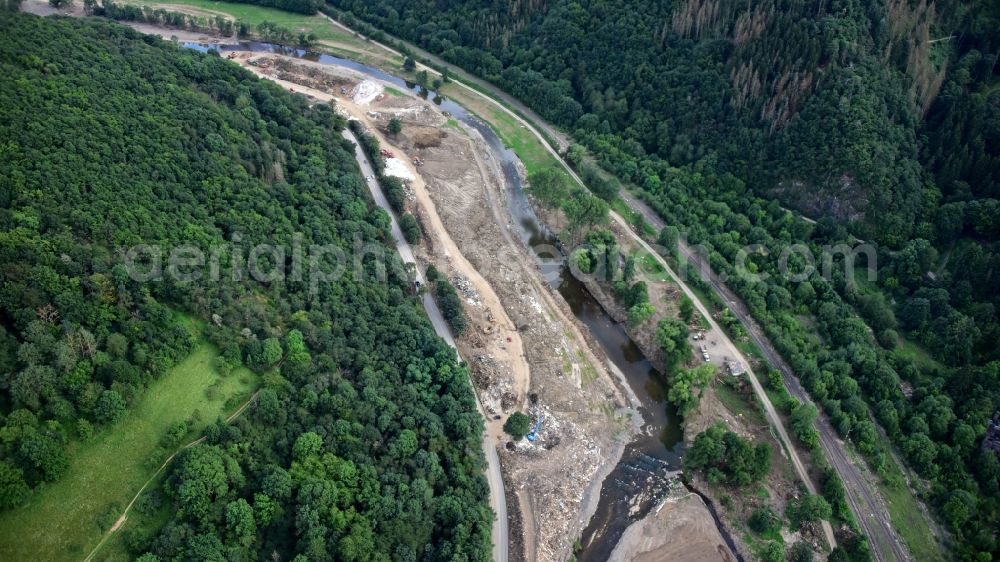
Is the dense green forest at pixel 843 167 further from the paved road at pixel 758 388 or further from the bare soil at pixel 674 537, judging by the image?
the bare soil at pixel 674 537

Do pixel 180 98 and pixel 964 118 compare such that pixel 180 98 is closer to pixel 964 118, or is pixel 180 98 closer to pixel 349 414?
pixel 349 414

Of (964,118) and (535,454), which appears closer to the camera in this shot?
(535,454)

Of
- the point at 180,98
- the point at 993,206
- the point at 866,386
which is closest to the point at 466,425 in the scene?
the point at 866,386

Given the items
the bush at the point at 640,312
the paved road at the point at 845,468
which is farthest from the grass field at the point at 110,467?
the paved road at the point at 845,468

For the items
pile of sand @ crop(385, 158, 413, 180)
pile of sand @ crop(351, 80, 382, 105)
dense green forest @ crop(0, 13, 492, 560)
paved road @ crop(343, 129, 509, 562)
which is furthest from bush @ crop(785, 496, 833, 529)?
pile of sand @ crop(351, 80, 382, 105)

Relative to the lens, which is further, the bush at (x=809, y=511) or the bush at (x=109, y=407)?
the bush at (x=809, y=511)

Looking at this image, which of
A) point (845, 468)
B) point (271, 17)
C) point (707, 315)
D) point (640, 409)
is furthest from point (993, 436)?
point (271, 17)
